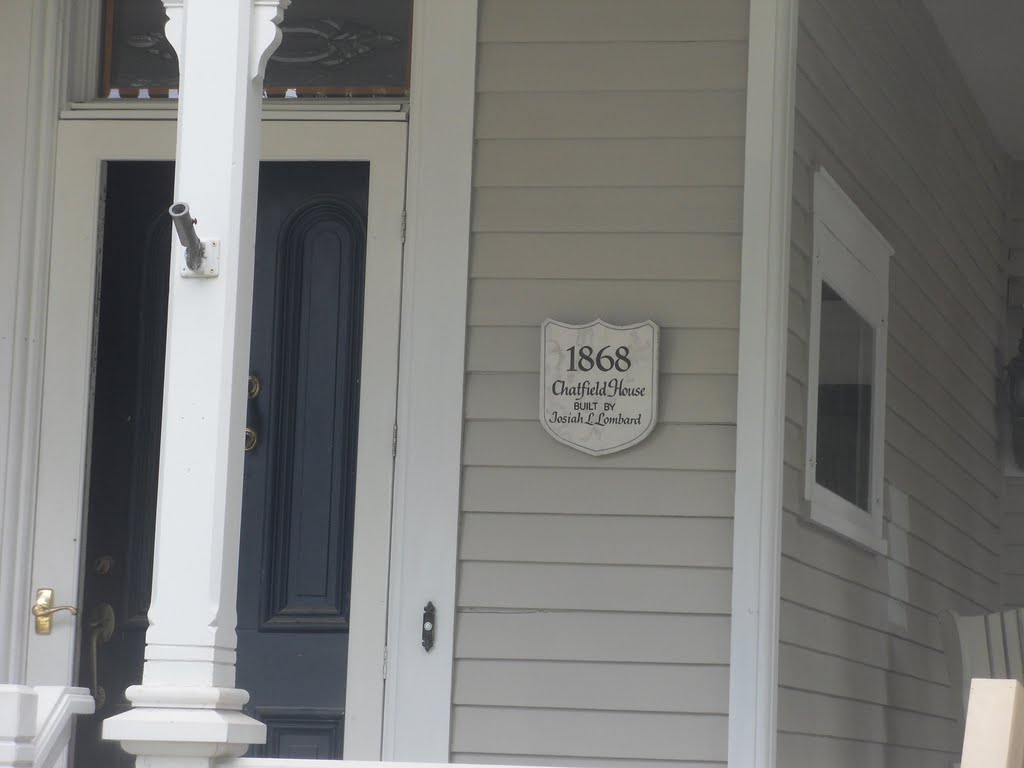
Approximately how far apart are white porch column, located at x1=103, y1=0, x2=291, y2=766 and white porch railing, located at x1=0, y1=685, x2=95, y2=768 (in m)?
0.24

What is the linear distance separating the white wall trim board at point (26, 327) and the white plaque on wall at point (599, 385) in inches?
54.4

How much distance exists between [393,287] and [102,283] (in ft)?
2.78

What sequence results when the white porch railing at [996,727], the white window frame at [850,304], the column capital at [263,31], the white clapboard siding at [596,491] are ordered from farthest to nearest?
the white window frame at [850,304] < the white clapboard siding at [596,491] < the column capital at [263,31] < the white porch railing at [996,727]

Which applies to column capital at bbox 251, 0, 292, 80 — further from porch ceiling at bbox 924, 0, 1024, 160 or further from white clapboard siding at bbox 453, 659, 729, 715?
porch ceiling at bbox 924, 0, 1024, 160

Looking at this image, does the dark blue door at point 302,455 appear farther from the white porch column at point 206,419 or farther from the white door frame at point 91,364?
the white porch column at point 206,419

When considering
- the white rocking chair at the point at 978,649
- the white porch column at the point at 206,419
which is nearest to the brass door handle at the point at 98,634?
the white porch column at the point at 206,419

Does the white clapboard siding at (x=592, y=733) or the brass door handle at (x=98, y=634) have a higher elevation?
the brass door handle at (x=98, y=634)

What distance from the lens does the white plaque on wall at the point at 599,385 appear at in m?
3.99

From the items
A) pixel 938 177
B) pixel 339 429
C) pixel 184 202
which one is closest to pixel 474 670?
pixel 339 429

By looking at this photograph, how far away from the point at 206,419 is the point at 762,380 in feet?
5.26

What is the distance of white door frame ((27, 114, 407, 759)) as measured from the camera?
13.3 ft

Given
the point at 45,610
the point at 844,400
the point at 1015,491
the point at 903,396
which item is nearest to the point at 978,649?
the point at 903,396

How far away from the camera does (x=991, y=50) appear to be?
630cm

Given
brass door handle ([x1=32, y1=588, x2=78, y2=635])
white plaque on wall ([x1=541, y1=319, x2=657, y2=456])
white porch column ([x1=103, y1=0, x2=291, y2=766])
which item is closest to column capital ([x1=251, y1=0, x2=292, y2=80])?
white porch column ([x1=103, y1=0, x2=291, y2=766])
